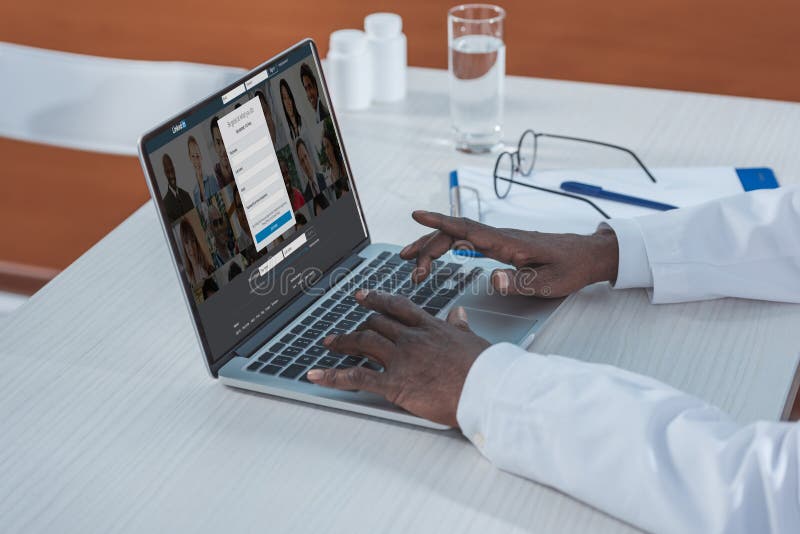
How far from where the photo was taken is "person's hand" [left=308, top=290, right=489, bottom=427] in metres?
0.93

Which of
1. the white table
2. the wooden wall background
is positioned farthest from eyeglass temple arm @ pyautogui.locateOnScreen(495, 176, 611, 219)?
the wooden wall background

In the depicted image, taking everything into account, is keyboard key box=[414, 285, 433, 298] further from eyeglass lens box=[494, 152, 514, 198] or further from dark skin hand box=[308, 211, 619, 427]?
eyeglass lens box=[494, 152, 514, 198]

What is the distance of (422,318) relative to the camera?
3.33 feet

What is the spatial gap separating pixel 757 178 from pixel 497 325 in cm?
57

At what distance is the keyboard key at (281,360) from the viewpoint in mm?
1030

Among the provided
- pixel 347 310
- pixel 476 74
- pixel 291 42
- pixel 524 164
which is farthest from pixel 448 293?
pixel 291 42

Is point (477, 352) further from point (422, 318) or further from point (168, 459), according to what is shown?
point (168, 459)

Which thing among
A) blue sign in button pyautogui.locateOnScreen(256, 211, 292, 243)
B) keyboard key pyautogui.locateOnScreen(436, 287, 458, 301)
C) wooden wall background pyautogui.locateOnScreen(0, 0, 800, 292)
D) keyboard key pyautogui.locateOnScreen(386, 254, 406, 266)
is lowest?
wooden wall background pyautogui.locateOnScreen(0, 0, 800, 292)

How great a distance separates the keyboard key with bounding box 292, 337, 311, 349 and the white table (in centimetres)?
7

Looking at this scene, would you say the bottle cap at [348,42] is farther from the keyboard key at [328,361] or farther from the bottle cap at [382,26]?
the keyboard key at [328,361]

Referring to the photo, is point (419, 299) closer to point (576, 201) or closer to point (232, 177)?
point (232, 177)

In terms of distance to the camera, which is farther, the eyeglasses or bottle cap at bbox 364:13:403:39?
bottle cap at bbox 364:13:403:39

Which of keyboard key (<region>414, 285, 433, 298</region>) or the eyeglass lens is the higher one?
keyboard key (<region>414, 285, 433, 298</region>)

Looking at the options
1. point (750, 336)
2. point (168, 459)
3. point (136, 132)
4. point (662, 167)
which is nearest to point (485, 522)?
point (168, 459)
